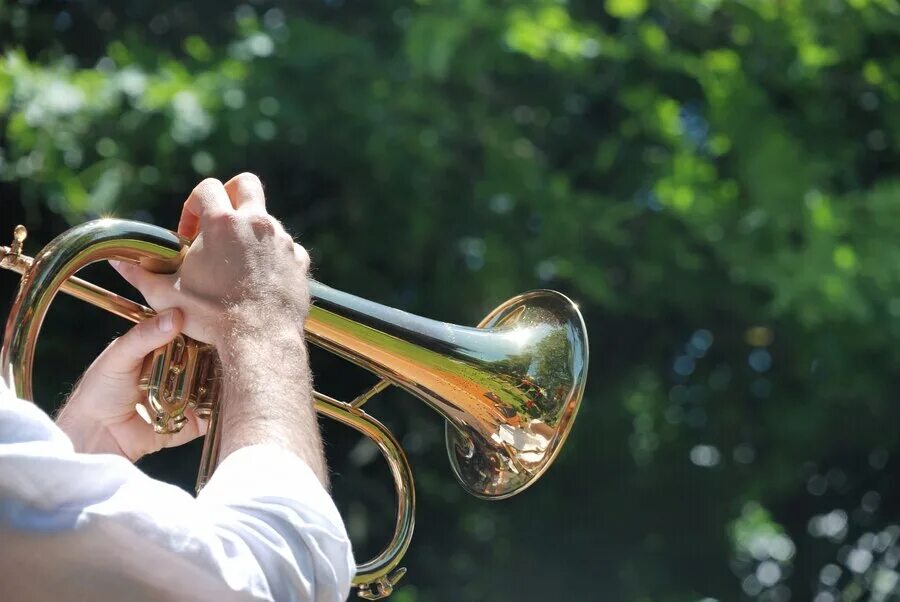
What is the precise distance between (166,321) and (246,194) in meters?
0.19

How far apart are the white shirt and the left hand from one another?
497 millimetres

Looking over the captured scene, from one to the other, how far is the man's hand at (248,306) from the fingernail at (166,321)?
13 millimetres

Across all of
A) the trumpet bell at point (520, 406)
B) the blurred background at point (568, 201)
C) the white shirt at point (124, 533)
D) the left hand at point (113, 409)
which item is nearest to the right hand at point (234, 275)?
the left hand at point (113, 409)

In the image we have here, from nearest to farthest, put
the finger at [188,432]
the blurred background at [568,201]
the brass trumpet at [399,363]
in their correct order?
the brass trumpet at [399,363]
the finger at [188,432]
the blurred background at [568,201]

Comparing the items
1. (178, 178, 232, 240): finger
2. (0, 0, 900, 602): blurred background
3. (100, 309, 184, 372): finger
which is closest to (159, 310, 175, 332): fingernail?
(100, 309, 184, 372): finger

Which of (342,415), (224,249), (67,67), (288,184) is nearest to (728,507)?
(288,184)

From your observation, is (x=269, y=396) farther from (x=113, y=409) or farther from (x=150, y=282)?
(x=113, y=409)

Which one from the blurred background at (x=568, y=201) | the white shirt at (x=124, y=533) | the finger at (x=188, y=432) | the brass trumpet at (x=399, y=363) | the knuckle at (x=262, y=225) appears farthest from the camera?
the blurred background at (x=568, y=201)

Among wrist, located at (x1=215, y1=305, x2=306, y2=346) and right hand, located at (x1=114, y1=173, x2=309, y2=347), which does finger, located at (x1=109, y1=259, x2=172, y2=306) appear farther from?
wrist, located at (x1=215, y1=305, x2=306, y2=346)

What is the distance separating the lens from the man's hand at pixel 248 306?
137 centimetres

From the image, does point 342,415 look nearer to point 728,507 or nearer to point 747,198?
point 747,198

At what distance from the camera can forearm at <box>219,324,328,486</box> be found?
135 cm

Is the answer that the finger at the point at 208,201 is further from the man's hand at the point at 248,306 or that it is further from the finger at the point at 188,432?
the finger at the point at 188,432

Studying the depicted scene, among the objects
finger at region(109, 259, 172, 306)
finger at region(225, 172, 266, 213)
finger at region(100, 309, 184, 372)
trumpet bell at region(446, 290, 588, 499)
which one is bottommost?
trumpet bell at region(446, 290, 588, 499)
